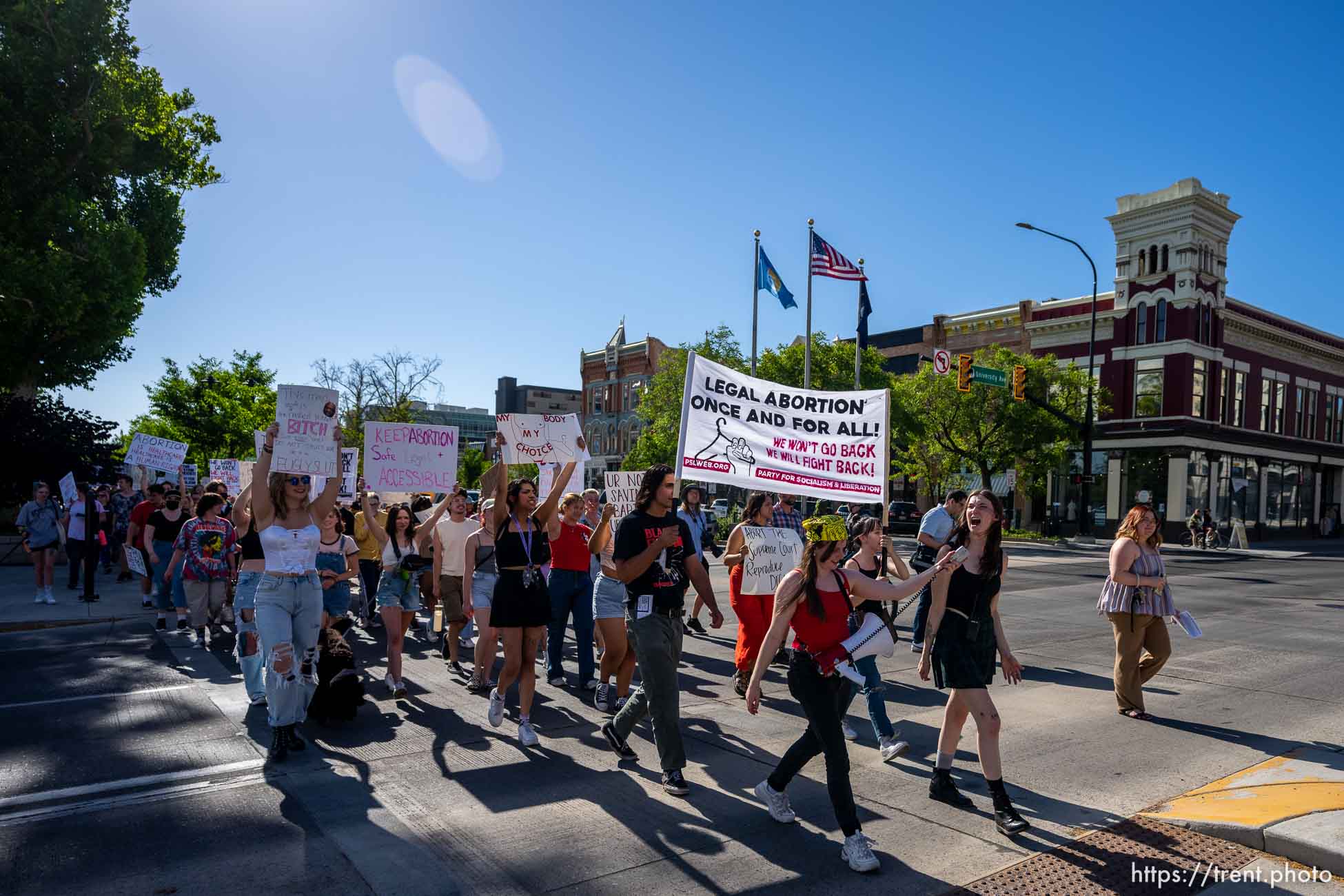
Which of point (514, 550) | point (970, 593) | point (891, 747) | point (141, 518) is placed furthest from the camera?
point (141, 518)

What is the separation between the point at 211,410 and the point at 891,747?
50.0 meters

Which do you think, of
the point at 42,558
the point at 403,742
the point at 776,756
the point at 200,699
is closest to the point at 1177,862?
the point at 776,756

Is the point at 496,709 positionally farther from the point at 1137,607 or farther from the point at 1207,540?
the point at 1207,540

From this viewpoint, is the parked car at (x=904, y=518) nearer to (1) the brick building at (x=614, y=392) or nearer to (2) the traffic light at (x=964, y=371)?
(2) the traffic light at (x=964, y=371)

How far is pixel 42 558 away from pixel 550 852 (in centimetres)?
1284

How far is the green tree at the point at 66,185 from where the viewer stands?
18859mm

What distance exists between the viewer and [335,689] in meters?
6.85

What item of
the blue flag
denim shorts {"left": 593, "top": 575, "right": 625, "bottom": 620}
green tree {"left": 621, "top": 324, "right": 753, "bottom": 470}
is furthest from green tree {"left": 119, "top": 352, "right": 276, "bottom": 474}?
denim shorts {"left": 593, "top": 575, "right": 625, "bottom": 620}

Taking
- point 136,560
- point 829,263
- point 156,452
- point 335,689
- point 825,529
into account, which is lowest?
point 335,689

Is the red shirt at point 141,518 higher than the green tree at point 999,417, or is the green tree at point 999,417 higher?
the green tree at point 999,417

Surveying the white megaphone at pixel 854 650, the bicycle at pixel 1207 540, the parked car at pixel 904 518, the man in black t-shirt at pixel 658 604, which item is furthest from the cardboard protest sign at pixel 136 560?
the bicycle at pixel 1207 540

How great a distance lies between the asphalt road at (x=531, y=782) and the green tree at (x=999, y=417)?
27779 millimetres

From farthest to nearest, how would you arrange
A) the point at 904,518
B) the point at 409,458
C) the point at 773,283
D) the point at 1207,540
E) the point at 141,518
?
1. the point at 904,518
2. the point at 1207,540
3. the point at 773,283
4. the point at 141,518
5. the point at 409,458

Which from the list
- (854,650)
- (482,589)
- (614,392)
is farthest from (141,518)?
(614,392)
